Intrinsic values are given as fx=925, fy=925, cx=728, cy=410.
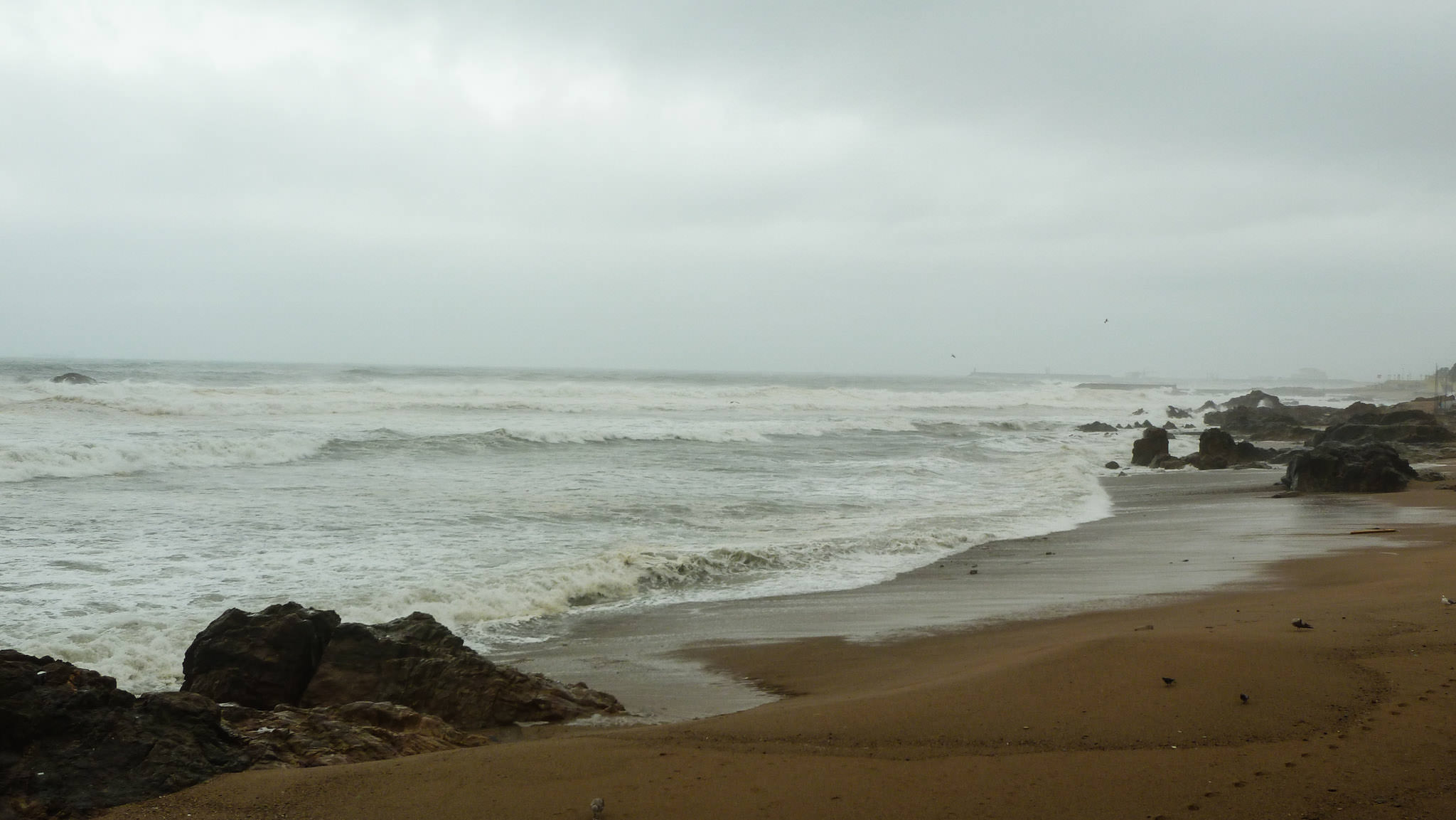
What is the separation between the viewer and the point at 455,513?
13320 mm

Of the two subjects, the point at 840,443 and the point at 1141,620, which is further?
the point at 840,443

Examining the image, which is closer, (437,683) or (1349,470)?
(437,683)

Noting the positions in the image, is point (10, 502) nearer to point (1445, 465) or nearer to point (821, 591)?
point (821, 591)

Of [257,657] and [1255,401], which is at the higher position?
[1255,401]

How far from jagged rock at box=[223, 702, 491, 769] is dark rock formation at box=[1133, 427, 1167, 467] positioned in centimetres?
2288

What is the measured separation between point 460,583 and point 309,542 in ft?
9.67

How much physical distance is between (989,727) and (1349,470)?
16.6 meters

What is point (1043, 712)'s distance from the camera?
14.6ft

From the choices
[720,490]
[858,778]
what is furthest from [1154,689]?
[720,490]

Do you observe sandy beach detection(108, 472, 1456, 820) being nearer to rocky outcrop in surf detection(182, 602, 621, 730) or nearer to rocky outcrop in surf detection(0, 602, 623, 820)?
rocky outcrop in surf detection(0, 602, 623, 820)

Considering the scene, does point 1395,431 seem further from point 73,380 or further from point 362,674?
point 73,380

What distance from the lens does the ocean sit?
27.0 ft

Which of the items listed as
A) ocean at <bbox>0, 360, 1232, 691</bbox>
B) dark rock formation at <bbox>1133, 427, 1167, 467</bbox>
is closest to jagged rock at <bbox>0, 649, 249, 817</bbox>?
ocean at <bbox>0, 360, 1232, 691</bbox>

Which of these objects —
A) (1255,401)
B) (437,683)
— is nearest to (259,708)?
(437,683)
